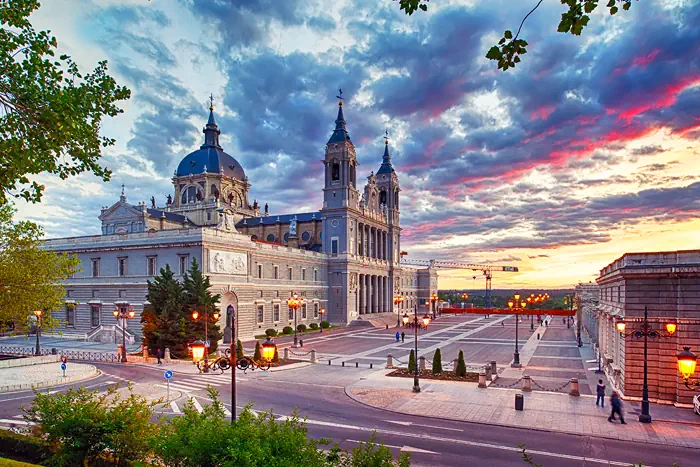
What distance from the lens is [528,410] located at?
22953 mm

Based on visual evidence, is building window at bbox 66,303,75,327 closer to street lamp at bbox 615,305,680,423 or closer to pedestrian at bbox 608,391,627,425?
pedestrian at bbox 608,391,627,425

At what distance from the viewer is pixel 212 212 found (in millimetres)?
82312

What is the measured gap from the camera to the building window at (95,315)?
182 ft

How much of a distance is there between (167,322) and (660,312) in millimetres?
34085

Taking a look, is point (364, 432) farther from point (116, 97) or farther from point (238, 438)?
point (116, 97)

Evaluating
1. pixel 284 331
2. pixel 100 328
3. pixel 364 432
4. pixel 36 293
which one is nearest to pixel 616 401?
pixel 364 432

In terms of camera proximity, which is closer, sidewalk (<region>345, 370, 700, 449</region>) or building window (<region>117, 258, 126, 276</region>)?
sidewalk (<region>345, 370, 700, 449</region>)

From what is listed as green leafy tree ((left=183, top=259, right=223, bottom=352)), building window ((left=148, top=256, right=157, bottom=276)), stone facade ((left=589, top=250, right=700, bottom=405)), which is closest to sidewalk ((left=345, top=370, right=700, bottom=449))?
stone facade ((left=589, top=250, right=700, bottom=405))

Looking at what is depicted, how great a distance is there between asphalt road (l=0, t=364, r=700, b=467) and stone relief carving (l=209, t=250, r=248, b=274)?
74.9 feet

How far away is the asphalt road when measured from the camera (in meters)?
16.6

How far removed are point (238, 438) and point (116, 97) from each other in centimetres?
1009

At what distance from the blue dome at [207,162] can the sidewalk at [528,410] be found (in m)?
65.3

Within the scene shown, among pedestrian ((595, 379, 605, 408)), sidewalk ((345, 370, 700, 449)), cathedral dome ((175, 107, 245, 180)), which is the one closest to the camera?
sidewalk ((345, 370, 700, 449))

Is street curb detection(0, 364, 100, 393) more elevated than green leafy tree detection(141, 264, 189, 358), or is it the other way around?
green leafy tree detection(141, 264, 189, 358)
